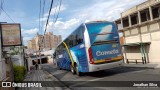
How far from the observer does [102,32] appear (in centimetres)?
1595

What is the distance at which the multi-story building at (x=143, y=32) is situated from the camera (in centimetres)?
2673

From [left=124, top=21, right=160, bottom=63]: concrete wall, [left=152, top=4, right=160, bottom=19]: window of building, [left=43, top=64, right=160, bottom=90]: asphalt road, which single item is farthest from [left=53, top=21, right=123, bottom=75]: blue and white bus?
[left=152, top=4, right=160, bottom=19]: window of building

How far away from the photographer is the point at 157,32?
26.5 metres

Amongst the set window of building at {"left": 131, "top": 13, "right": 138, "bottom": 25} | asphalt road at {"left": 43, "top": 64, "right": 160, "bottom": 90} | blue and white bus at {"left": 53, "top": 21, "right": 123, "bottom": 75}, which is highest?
window of building at {"left": 131, "top": 13, "right": 138, "bottom": 25}

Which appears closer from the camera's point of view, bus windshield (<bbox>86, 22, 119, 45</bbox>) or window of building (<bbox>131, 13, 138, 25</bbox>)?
bus windshield (<bbox>86, 22, 119, 45</bbox>)

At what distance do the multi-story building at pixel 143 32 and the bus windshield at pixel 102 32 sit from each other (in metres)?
11.1

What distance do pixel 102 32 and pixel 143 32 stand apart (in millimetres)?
15025

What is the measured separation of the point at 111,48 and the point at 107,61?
0.96m

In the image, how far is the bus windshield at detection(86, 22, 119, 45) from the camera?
15.7 meters

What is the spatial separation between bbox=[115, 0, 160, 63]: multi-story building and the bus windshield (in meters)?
11.1

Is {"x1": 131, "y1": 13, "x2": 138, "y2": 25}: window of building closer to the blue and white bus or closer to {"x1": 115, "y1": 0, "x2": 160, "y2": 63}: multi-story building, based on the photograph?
{"x1": 115, "y1": 0, "x2": 160, "y2": 63}: multi-story building

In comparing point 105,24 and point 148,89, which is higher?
point 105,24

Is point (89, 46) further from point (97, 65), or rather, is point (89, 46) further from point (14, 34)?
→ point (14, 34)

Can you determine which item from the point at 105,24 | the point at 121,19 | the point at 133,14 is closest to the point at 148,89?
the point at 105,24
